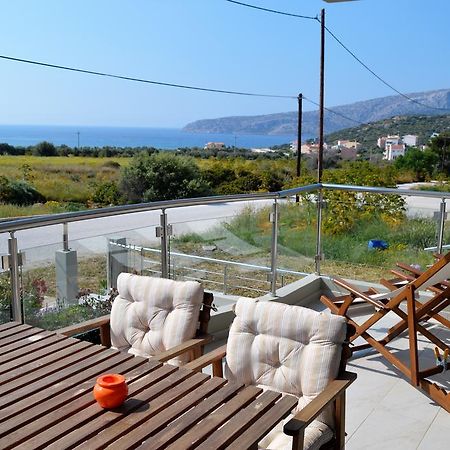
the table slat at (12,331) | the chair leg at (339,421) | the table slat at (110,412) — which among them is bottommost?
the chair leg at (339,421)

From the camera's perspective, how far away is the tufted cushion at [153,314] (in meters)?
2.86

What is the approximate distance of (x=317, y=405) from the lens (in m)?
2.03

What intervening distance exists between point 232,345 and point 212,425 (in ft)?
3.17

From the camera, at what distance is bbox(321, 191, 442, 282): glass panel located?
16.9 feet

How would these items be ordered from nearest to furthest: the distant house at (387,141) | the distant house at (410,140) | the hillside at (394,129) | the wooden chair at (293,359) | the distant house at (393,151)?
the wooden chair at (293,359) → the distant house at (393,151) → the distant house at (410,140) → the distant house at (387,141) → the hillside at (394,129)

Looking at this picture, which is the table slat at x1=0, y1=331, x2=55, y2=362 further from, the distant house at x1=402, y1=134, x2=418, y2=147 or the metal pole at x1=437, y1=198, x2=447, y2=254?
the distant house at x1=402, y1=134, x2=418, y2=147

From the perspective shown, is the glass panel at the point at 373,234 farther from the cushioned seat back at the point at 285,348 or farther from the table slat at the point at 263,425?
the table slat at the point at 263,425

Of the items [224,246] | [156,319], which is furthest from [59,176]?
[156,319]

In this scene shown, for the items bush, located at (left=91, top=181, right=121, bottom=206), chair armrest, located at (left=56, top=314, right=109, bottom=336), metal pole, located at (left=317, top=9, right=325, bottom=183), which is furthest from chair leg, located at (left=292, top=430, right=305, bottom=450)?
bush, located at (left=91, top=181, right=121, bottom=206)

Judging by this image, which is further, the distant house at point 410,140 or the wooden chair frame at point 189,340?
the distant house at point 410,140

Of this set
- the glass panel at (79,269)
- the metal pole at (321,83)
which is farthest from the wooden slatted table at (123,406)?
the metal pole at (321,83)

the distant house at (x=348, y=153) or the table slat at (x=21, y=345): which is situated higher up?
the distant house at (x=348, y=153)

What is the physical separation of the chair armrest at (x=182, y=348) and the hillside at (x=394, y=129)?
31086 millimetres

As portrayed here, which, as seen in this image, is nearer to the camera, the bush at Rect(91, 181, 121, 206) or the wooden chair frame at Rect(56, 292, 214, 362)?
the wooden chair frame at Rect(56, 292, 214, 362)
